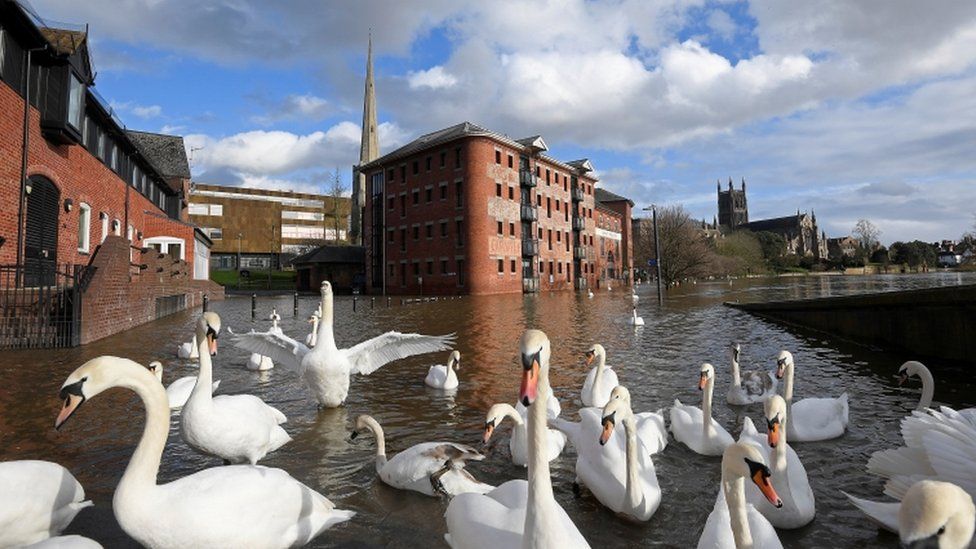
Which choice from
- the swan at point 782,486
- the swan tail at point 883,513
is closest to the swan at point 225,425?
the swan at point 782,486

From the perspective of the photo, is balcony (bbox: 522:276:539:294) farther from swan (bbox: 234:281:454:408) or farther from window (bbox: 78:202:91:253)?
swan (bbox: 234:281:454:408)

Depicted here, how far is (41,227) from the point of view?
627 inches

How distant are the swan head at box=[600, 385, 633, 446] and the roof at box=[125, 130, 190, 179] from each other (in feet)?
160

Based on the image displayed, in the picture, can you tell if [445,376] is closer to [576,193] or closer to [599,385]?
[599,385]

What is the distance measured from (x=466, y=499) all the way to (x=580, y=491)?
1570 mm

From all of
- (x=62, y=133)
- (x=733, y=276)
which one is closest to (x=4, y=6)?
(x=62, y=133)

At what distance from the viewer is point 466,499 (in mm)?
3193

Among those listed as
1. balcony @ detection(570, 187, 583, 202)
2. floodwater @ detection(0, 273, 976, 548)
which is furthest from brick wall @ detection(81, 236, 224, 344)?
balcony @ detection(570, 187, 583, 202)

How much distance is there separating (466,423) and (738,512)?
3.98 m

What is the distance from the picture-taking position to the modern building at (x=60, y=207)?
38.4 ft

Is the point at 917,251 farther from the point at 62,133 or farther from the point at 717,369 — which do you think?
the point at 62,133

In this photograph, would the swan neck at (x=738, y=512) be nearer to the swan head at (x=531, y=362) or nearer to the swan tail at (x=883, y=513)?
the swan head at (x=531, y=362)

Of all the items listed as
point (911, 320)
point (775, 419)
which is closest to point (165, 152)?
point (911, 320)

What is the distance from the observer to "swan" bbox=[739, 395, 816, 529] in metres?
3.68
